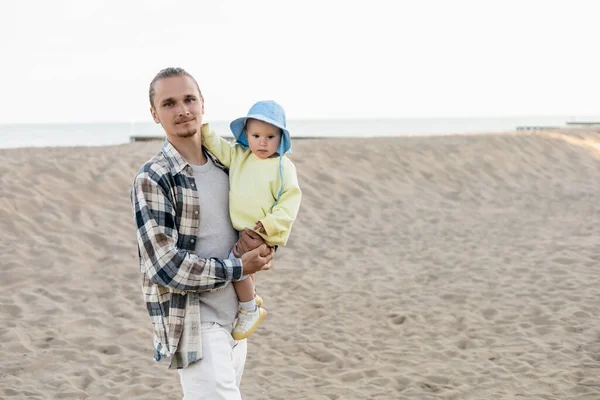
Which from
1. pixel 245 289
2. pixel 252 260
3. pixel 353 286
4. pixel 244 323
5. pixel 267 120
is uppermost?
pixel 267 120

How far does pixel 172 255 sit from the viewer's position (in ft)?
7.94

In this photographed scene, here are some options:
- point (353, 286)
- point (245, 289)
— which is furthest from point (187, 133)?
point (353, 286)

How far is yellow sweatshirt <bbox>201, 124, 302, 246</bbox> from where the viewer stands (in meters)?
2.55

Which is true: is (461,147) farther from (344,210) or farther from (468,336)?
(468,336)

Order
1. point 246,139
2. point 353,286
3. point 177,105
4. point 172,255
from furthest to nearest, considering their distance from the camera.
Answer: point 353,286 → point 246,139 → point 177,105 → point 172,255

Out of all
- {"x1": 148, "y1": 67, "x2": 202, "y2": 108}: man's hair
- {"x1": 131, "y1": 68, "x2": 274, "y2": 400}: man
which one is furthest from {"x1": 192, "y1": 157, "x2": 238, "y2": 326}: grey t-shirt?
{"x1": 148, "y1": 67, "x2": 202, "y2": 108}: man's hair

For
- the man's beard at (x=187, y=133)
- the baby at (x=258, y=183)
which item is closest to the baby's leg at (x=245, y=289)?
the baby at (x=258, y=183)

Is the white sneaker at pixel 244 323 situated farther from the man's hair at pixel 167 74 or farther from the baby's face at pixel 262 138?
the man's hair at pixel 167 74

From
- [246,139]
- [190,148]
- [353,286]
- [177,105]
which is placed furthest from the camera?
[353,286]

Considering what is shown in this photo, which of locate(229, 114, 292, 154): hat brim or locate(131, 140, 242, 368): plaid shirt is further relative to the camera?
locate(229, 114, 292, 154): hat brim

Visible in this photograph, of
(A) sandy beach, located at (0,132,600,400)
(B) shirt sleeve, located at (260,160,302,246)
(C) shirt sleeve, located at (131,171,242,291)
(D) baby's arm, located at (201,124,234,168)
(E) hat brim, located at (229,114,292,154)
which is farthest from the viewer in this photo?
(A) sandy beach, located at (0,132,600,400)

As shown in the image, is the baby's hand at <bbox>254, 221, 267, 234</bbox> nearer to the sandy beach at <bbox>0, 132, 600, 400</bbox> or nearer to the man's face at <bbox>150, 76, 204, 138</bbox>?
the man's face at <bbox>150, 76, 204, 138</bbox>

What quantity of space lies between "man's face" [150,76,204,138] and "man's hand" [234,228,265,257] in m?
0.42

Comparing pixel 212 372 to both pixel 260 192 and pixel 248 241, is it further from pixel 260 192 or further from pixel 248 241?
pixel 260 192
